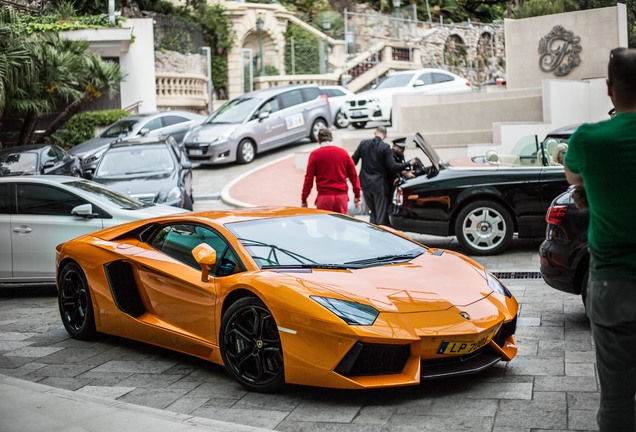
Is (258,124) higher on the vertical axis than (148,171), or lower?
higher

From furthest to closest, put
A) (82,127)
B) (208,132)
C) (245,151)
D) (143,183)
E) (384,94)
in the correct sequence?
(82,127) → (384,94) → (245,151) → (208,132) → (143,183)

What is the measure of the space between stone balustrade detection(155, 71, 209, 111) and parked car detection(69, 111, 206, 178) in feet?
21.2

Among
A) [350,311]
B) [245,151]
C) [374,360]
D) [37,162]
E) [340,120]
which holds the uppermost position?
[340,120]

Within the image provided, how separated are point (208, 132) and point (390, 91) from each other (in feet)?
22.6

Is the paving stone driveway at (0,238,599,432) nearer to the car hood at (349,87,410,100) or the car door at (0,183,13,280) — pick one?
the car door at (0,183,13,280)

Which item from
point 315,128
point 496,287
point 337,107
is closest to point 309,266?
point 496,287

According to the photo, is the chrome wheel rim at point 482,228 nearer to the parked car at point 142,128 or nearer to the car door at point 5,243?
the car door at point 5,243

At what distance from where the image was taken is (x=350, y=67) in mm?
42719

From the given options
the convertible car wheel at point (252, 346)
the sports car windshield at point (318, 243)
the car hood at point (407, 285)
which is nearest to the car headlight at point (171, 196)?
the sports car windshield at point (318, 243)

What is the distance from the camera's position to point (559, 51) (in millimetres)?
26391

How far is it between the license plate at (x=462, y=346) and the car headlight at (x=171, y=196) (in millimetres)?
10860

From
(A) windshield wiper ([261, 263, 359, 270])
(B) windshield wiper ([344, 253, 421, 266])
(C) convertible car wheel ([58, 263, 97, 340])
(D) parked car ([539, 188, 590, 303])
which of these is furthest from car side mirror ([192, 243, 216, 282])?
(D) parked car ([539, 188, 590, 303])

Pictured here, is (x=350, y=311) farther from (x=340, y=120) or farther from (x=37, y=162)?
(x=340, y=120)

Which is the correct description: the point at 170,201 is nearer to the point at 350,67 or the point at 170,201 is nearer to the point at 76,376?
the point at 76,376
